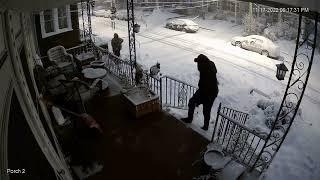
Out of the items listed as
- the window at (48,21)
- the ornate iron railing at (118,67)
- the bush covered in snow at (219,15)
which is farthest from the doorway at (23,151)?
the bush covered in snow at (219,15)

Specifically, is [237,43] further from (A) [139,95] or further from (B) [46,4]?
(B) [46,4]

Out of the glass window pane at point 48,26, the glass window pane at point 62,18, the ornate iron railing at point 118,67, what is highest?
the glass window pane at point 62,18

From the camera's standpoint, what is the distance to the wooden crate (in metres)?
8.67

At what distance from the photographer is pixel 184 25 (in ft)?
98.7

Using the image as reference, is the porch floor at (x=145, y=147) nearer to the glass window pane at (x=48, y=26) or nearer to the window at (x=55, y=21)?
the window at (x=55, y=21)

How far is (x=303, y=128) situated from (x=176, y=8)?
87.9 ft

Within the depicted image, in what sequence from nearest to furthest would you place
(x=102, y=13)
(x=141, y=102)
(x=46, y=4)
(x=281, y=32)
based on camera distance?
(x=46, y=4) < (x=141, y=102) < (x=281, y=32) < (x=102, y=13)

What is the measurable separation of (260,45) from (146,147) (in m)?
18.4

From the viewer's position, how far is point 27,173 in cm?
435

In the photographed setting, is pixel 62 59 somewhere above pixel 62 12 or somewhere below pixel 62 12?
below

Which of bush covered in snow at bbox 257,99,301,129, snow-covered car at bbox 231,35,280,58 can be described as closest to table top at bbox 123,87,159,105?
bush covered in snow at bbox 257,99,301,129

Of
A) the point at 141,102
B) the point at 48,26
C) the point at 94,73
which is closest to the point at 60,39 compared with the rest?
the point at 48,26

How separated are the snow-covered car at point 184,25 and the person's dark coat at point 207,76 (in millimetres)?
22527

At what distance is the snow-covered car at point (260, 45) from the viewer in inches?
897
